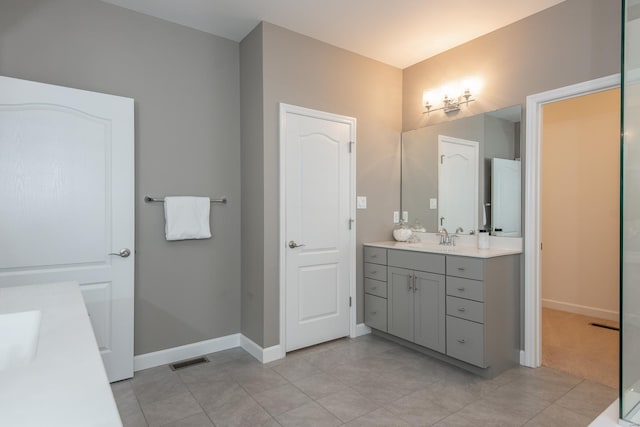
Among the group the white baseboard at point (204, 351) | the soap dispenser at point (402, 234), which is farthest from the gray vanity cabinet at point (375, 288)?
the white baseboard at point (204, 351)

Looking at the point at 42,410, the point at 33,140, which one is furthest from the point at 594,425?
the point at 33,140

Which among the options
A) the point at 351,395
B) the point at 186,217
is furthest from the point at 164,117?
the point at 351,395

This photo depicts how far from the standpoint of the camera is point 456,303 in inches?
108

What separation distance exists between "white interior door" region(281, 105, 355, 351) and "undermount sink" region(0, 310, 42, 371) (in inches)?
77.9

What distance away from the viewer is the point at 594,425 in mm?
1225

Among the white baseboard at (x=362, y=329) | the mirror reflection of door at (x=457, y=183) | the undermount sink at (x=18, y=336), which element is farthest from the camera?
the white baseboard at (x=362, y=329)

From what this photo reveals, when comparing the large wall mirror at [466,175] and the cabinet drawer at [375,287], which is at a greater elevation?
the large wall mirror at [466,175]

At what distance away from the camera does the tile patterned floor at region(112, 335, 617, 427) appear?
2127 millimetres

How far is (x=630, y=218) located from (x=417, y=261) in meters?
1.83

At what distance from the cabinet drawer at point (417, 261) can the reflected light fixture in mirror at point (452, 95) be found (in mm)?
1423

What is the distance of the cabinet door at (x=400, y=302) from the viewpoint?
310 centimetres

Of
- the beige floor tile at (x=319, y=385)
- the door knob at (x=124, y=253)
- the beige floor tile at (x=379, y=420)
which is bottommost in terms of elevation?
the beige floor tile at (x=319, y=385)

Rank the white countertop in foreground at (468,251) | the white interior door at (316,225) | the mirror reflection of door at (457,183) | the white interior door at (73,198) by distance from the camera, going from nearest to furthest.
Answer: the white interior door at (73,198), the white countertop in foreground at (468,251), the white interior door at (316,225), the mirror reflection of door at (457,183)

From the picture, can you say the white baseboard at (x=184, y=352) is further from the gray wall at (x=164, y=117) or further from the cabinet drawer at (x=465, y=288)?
the cabinet drawer at (x=465, y=288)
